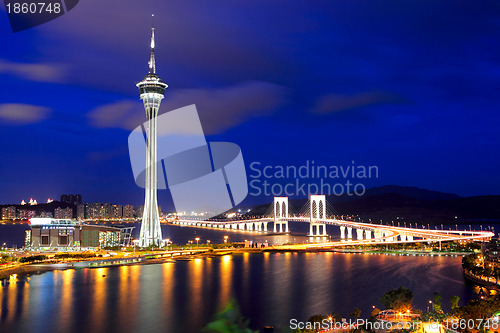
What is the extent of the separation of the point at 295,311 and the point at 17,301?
8547 millimetres

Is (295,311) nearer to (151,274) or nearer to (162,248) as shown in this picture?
(151,274)

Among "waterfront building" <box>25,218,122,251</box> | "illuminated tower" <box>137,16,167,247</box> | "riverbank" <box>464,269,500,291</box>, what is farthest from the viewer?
"illuminated tower" <box>137,16,167,247</box>

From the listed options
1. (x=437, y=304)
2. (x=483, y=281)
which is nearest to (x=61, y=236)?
(x=483, y=281)

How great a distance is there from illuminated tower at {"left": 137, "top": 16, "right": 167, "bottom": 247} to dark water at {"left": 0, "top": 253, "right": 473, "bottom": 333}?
204 inches

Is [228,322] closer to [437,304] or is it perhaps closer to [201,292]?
[201,292]

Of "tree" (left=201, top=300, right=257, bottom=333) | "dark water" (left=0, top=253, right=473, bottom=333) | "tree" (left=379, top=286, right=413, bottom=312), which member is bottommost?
"tree" (left=201, top=300, right=257, bottom=333)

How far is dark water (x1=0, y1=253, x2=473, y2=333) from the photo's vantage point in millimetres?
12773

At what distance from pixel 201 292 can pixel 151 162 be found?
551 inches

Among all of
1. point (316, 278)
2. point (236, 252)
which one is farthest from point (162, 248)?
point (316, 278)

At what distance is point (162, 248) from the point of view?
28.0 m

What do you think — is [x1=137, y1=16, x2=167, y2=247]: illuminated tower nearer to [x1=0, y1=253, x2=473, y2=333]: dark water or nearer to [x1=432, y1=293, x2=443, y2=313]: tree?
[x1=0, y1=253, x2=473, y2=333]: dark water

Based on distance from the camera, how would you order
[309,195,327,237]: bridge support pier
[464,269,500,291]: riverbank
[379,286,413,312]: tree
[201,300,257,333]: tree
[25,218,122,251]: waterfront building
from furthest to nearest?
1. [309,195,327,237]: bridge support pier
2. [25,218,122,251]: waterfront building
3. [464,269,500,291]: riverbank
4. [201,300,257,333]: tree
5. [379,286,413,312]: tree

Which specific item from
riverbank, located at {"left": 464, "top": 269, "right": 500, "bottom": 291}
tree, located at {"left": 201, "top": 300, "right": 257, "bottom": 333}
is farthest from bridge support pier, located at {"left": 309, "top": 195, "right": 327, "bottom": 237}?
tree, located at {"left": 201, "top": 300, "right": 257, "bottom": 333}

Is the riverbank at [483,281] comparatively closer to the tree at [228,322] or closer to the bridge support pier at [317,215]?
the tree at [228,322]
